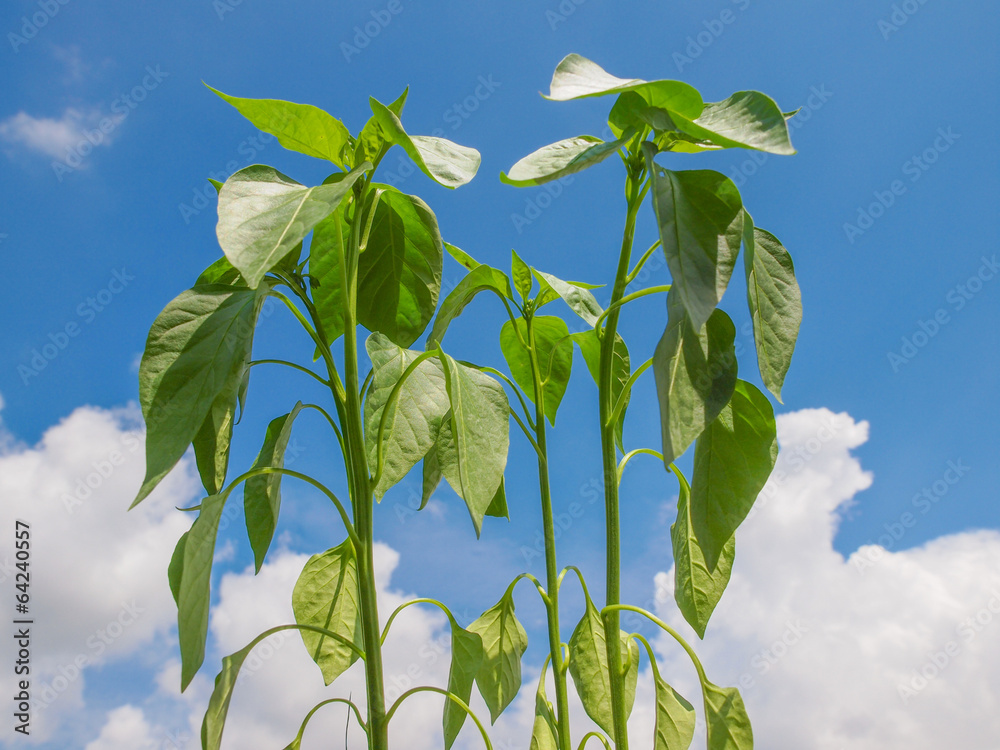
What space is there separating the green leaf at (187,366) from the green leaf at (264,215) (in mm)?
149

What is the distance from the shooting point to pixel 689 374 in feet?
2.85

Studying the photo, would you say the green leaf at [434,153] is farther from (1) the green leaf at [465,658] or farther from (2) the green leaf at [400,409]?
(1) the green leaf at [465,658]

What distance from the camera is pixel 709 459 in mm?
990

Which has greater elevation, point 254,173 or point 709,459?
point 254,173

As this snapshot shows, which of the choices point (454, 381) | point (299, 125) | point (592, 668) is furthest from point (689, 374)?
point (299, 125)

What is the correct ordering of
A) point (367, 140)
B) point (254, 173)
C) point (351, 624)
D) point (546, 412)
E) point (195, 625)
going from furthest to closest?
point (546, 412), point (351, 624), point (367, 140), point (254, 173), point (195, 625)

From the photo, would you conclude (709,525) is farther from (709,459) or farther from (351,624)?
(351,624)

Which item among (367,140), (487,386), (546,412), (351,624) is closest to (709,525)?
(487,386)

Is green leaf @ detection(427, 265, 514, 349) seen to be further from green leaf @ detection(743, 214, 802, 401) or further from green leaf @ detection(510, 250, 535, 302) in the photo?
green leaf @ detection(743, 214, 802, 401)

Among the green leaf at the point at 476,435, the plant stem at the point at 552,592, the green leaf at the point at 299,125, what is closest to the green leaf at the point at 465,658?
the plant stem at the point at 552,592

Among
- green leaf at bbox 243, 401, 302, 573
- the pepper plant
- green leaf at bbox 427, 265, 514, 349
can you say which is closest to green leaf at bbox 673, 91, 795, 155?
the pepper plant

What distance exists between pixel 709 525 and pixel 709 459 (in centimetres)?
9

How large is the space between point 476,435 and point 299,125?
0.47 meters

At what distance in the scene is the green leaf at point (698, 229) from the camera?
0.82 meters
